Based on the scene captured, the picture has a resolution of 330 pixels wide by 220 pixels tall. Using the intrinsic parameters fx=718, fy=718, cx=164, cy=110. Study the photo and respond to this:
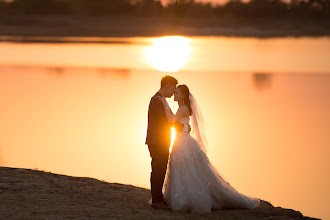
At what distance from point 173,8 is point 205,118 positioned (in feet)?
206

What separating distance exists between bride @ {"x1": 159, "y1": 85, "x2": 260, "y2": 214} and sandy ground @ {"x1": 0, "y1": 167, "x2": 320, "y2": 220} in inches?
6.2

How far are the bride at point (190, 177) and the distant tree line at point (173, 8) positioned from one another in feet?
231

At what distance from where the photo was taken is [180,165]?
855cm

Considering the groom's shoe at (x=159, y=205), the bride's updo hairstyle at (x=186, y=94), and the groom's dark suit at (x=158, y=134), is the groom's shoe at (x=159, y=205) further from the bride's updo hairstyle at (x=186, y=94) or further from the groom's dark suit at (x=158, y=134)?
the bride's updo hairstyle at (x=186, y=94)

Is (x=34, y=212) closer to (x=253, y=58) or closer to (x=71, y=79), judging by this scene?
(x=71, y=79)

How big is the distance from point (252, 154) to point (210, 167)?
580 centimetres

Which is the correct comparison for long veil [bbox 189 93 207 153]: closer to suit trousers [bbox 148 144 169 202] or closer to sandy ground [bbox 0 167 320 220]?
suit trousers [bbox 148 144 169 202]

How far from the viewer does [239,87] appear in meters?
26.0

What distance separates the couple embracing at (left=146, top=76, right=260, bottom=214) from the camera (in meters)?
8.43

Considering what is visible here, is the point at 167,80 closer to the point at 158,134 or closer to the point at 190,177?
the point at 158,134

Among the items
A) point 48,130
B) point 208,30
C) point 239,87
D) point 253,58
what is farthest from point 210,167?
point 208,30

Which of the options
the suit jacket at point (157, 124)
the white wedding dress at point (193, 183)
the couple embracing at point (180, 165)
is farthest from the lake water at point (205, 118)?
the suit jacket at point (157, 124)

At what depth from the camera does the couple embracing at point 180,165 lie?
332 inches

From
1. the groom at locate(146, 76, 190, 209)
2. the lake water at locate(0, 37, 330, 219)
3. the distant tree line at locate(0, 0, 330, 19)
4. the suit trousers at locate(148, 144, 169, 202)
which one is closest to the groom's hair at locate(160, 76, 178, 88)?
the groom at locate(146, 76, 190, 209)
